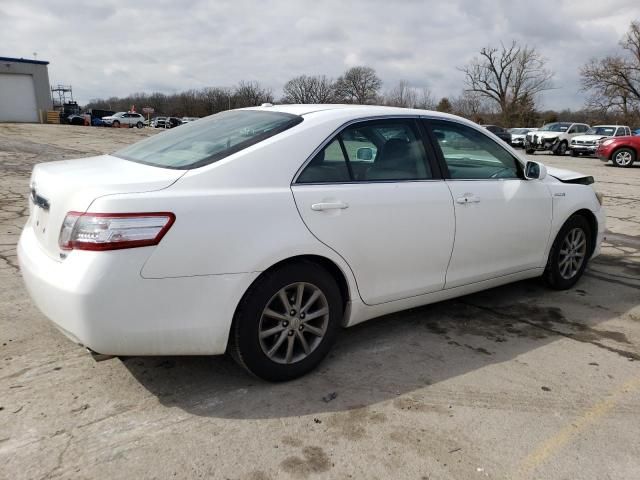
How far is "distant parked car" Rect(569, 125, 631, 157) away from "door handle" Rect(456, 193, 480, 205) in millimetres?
25304

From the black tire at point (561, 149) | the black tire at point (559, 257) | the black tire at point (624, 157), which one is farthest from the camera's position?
the black tire at point (561, 149)

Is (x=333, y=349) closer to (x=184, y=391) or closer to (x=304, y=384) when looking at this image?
(x=304, y=384)

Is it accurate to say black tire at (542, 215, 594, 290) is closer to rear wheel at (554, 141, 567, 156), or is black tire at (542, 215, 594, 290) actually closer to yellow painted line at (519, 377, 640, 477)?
yellow painted line at (519, 377, 640, 477)

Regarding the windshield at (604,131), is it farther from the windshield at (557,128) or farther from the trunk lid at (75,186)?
the trunk lid at (75,186)

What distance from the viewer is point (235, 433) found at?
257 centimetres

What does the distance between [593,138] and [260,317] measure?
2747cm

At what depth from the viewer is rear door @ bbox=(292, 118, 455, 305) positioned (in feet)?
9.89

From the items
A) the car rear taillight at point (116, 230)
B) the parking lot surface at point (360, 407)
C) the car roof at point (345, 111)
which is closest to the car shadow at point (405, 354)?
the parking lot surface at point (360, 407)

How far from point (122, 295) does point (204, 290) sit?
0.39m

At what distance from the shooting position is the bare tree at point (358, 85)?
6612 cm

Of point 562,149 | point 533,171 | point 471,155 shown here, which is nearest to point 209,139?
point 471,155

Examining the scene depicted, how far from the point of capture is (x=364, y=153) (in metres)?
3.39

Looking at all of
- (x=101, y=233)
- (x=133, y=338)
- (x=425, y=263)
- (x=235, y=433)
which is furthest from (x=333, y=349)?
(x=101, y=233)

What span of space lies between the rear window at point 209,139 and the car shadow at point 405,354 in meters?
1.28
